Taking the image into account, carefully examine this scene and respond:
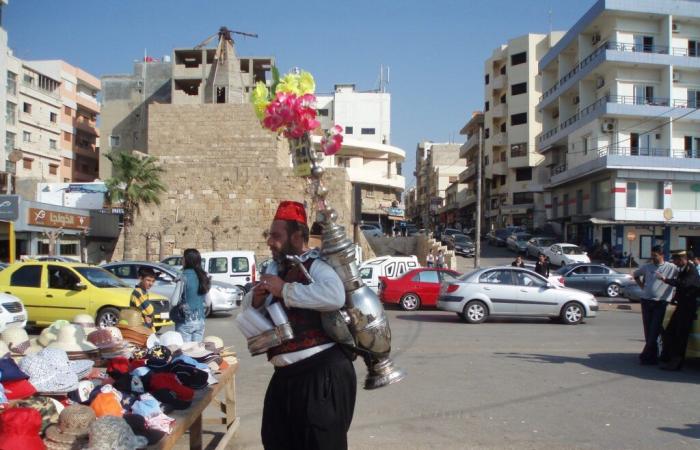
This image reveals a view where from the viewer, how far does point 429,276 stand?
19.3 metres

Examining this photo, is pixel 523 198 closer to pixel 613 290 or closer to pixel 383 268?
pixel 613 290

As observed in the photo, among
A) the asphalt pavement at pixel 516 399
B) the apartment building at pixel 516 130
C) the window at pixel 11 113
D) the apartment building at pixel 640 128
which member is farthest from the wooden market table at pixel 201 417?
the apartment building at pixel 516 130

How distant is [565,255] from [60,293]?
27.4m

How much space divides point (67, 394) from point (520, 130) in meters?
59.7

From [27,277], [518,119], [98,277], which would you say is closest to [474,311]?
[98,277]

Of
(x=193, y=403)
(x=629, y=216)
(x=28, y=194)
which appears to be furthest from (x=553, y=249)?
(x=28, y=194)

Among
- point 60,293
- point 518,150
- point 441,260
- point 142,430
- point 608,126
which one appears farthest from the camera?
point 518,150

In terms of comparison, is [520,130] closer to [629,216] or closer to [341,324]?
[629,216]

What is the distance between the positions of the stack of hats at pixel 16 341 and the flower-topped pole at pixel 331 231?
9.88 feet

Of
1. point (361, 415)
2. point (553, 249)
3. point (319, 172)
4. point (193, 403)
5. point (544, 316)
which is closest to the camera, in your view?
point (319, 172)

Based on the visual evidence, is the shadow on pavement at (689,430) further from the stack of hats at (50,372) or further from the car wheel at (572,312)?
the car wheel at (572,312)

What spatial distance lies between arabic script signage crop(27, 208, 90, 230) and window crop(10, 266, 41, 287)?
2146 cm

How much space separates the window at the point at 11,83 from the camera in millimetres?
47719

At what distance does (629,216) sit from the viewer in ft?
122
